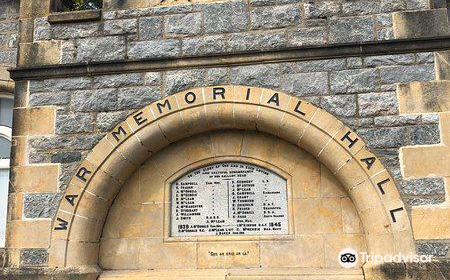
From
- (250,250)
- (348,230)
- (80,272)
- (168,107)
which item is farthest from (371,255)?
(80,272)

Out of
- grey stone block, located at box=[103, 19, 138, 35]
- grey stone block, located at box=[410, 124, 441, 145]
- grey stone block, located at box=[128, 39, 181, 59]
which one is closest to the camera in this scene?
grey stone block, located at box=[410, 124, 441, 145]

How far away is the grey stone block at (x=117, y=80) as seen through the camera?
5.57 metres

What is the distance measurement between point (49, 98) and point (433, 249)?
4472 mm

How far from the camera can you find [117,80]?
221 inches

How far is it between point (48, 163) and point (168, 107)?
4.96 feet

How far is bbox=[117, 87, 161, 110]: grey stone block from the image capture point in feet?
18.0

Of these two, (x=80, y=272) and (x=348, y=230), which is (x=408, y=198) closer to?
(x=348, y=230)

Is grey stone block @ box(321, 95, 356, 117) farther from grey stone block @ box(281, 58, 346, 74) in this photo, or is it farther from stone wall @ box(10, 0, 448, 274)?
grey stone block @ box(281, 58, 346, 74)

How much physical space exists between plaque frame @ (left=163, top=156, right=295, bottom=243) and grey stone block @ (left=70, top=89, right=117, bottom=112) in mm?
1102

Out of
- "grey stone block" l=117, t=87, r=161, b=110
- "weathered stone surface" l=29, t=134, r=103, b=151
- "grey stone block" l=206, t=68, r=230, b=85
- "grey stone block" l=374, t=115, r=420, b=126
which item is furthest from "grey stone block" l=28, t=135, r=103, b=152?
"grey stone block" l=374, t=115, r=420, b=126

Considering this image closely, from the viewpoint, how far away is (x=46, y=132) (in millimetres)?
5574

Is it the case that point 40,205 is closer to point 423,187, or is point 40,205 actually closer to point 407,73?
point 423,187

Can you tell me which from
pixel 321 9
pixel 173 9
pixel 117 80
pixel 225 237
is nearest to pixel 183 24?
pixel 173 9

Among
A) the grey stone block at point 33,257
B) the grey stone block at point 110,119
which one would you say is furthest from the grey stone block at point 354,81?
the grey stone block at point 33,257
